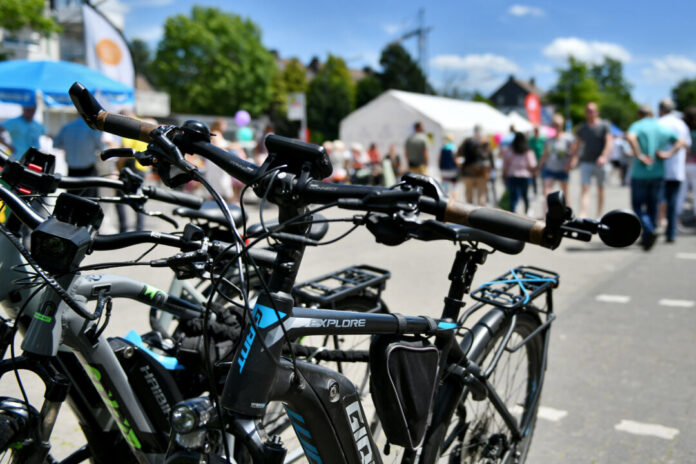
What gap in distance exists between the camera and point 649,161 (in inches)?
332

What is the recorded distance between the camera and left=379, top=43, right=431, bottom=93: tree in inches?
2936

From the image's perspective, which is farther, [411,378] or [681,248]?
[681,248]

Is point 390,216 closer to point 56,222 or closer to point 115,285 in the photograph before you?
point 56,222

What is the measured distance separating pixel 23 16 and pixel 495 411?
31.9m

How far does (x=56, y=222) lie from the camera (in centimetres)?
171

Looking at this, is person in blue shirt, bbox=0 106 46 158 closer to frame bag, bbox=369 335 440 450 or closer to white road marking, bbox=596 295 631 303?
white road marking, bbox=596 295 631 303

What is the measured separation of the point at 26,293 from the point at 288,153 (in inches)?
45.6

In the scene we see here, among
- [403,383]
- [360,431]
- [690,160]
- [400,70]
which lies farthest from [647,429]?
[400,70]

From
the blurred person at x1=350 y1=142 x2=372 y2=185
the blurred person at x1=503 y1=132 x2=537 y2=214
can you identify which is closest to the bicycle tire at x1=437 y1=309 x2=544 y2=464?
the blurred person at x1=503 y1=132 x2=537 y2=214

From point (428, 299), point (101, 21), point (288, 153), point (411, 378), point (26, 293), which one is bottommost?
point (428, 299)

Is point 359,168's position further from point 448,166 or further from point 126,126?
point 126,126

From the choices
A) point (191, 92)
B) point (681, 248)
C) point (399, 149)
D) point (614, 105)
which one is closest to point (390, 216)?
point (681, 248)

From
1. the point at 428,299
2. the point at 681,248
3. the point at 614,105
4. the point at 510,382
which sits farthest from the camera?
the point at 614,105

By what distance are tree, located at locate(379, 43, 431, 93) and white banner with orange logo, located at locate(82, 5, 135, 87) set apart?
65.3 metres
